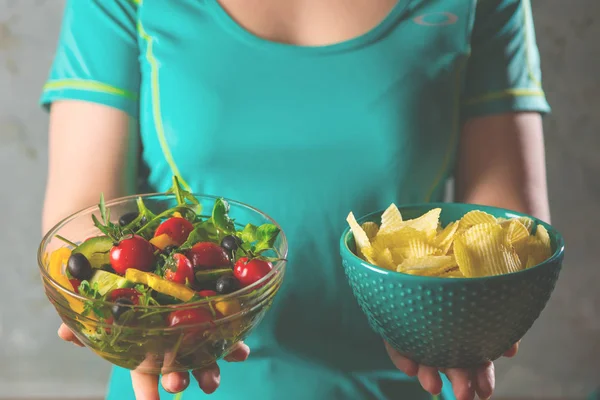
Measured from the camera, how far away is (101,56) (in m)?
0.91

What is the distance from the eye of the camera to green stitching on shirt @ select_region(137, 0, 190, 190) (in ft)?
2.88

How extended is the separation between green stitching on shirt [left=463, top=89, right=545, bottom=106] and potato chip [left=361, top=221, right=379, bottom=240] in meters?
0.35

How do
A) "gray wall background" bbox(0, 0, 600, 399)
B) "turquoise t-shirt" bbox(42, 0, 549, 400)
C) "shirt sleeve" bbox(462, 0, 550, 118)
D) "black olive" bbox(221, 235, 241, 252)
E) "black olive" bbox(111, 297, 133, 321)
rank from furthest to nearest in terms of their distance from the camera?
"gray wall background" bbox(0, 0, 600, 399)
"shirt sleeve" bbox(462, 0, 550, 118)
"turquoise t-shirt" bbox(42, 0, 549, 400)
"black olive" bbox(221, 235, 241, 252)
"black olive" bbox(111, 297, 133, 321)

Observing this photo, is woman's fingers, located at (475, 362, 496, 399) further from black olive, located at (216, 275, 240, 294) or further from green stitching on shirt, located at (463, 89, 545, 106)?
green stitching on shirt, located at (463, 89, 545, 106)

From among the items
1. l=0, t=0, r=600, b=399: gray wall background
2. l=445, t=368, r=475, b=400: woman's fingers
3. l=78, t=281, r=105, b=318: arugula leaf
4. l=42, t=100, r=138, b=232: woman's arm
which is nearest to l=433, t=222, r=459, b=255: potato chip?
l=445, t=368, r=475, b=400: woman's fingers

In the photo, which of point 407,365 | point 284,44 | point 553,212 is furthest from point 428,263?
point 553,212

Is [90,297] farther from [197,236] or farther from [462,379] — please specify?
[462,379]

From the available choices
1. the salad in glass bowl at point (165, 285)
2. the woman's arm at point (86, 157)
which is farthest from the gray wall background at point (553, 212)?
the salad in glass bowl at point (165, 285)

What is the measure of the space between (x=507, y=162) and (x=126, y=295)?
0.62 meters

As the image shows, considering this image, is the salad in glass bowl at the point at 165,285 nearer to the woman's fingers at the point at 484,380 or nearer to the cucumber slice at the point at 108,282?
the cucumber slice at the point at 108,282

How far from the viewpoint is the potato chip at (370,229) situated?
2.32ft

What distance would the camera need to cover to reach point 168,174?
0.89 meters

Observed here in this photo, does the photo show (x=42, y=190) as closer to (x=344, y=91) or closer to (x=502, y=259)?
(x=344, y=91)

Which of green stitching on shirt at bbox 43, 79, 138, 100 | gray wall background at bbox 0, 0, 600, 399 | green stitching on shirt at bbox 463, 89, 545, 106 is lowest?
gray wall background at bbox 0, 0, 600, 399
